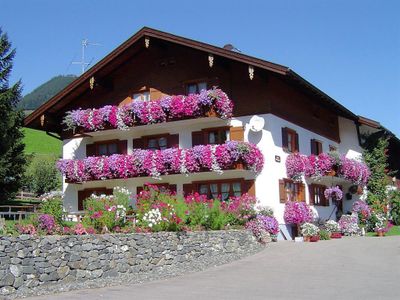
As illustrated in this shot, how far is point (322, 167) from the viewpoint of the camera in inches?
998

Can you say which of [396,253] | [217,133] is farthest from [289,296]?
[217,133]

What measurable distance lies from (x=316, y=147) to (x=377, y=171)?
417 cm

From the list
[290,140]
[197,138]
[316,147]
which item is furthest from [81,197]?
[316,147]

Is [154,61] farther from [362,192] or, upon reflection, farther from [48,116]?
[362,192]

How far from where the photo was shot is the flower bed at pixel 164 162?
2208 centimetres

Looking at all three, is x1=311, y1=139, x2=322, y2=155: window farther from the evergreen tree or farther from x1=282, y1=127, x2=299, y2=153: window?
the evergreen tree

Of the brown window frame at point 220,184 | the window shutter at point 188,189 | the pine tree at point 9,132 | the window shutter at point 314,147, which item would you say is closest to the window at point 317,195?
the window shutter at point 314,147

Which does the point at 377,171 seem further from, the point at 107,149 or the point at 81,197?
the point at 81,197

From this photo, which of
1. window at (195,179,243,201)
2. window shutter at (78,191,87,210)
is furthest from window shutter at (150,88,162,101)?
window shutter at (78,191,87,210)

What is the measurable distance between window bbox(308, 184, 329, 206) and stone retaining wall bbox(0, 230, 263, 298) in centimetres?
1069

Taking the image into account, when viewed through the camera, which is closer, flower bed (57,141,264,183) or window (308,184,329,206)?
flower bed (57,141,264,183)

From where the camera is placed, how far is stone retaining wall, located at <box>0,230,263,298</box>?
10.6 metres

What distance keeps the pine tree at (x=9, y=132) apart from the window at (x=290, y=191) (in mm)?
13556

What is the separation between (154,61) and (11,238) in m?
16.9
